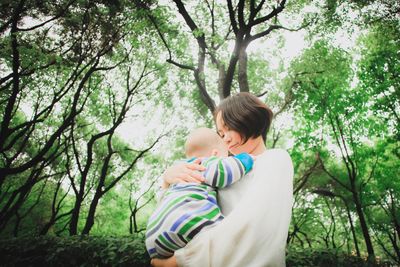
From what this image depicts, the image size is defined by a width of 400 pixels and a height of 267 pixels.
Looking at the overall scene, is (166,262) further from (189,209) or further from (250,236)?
(250,236)

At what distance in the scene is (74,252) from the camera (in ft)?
18.0

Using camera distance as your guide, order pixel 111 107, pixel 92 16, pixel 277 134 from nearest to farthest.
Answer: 1. pixel 92 16
2. pixel 111 107
3. pixel 277 134

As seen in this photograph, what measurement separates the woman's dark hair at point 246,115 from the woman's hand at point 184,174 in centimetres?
34

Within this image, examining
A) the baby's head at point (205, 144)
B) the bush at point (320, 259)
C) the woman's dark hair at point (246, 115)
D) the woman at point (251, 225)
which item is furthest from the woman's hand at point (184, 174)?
the bush at point (320, 259)

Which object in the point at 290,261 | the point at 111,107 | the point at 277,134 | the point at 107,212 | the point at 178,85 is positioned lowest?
the point at 290,261

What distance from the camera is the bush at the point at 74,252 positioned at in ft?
15.1

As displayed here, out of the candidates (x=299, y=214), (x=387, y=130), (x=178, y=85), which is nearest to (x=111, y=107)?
(x=178, y=85)

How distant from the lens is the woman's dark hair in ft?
5.54

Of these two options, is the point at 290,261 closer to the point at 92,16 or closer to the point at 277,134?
the point at 92,16

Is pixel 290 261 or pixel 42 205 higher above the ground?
pixel 42 205

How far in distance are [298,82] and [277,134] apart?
4.60 metres

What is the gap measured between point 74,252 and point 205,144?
4954mm

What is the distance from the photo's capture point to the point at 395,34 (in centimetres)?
985

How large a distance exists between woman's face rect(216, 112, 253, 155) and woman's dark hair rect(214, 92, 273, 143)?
0.03 metres
